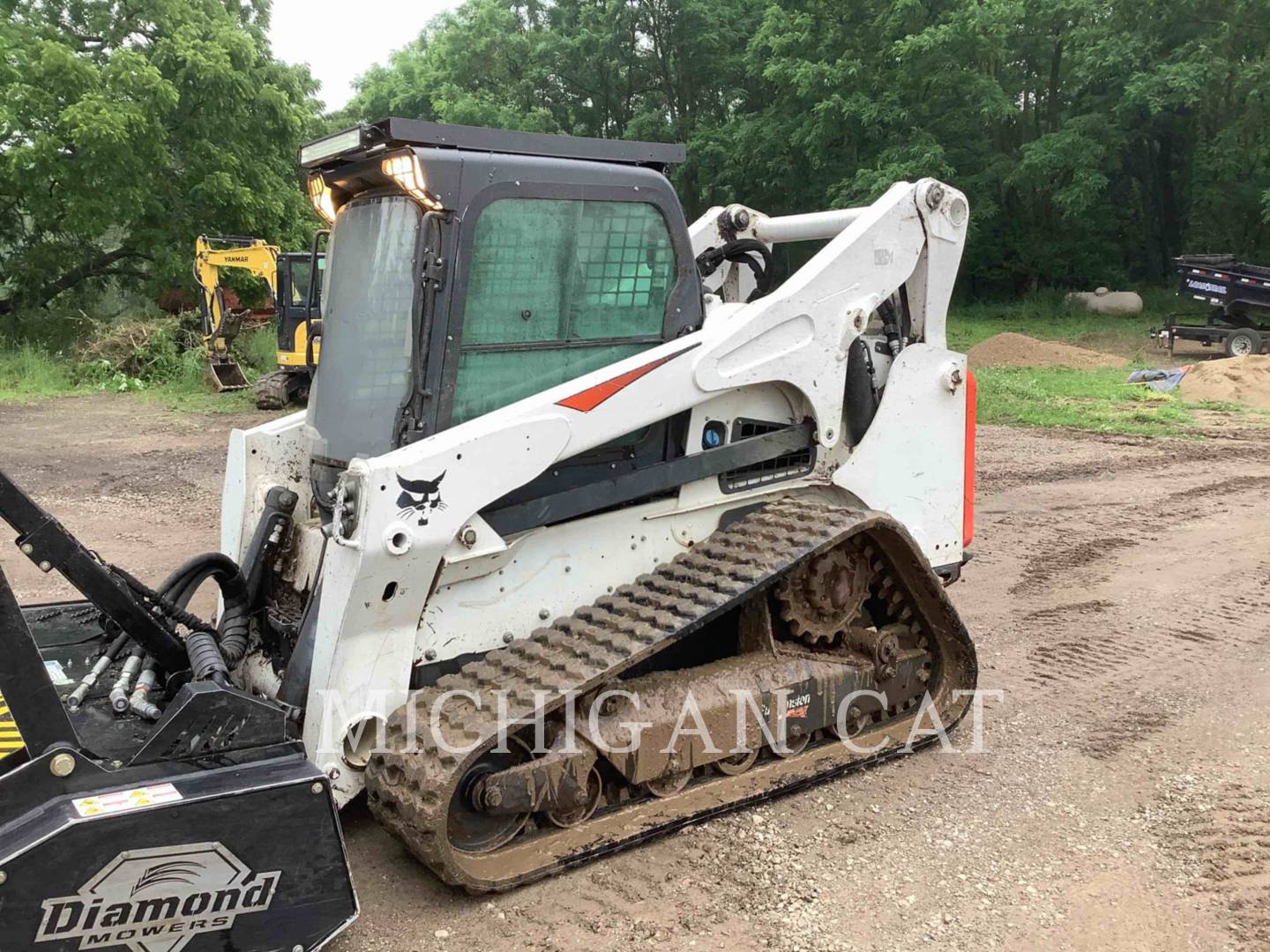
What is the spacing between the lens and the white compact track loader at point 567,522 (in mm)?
3338

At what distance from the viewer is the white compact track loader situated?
3338 millimetres

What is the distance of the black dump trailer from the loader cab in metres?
17.6

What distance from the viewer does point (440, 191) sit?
346cm

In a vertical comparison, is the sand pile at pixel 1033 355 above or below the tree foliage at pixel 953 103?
below

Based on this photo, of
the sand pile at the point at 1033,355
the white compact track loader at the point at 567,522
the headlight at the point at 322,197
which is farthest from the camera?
the sand pile at the point at 1033,355

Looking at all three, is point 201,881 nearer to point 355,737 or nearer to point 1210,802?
point 355,737

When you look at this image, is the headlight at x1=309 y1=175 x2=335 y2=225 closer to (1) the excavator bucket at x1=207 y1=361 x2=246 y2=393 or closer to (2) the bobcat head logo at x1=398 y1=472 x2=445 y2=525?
(2) the bobcat head logo at x1=398 y1=472 x2=445 y2=525

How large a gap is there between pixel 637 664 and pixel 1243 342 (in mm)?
18337

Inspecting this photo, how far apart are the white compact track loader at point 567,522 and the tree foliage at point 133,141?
19.4 meters

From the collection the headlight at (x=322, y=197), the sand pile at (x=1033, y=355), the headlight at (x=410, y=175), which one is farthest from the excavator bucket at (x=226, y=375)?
the headlight at (x=410, y=175)

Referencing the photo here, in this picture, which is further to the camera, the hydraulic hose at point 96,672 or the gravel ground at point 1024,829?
the hydraulic hose at point 96,672

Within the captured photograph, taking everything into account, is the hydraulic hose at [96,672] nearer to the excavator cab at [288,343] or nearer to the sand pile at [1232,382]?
the excavator cab at [288,343]

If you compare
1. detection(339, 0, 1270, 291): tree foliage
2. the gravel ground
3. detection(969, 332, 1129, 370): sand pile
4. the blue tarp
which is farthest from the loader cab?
detection(339, 0, 1270, 291): tree foliage

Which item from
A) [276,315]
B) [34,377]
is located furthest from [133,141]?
[276,315]
